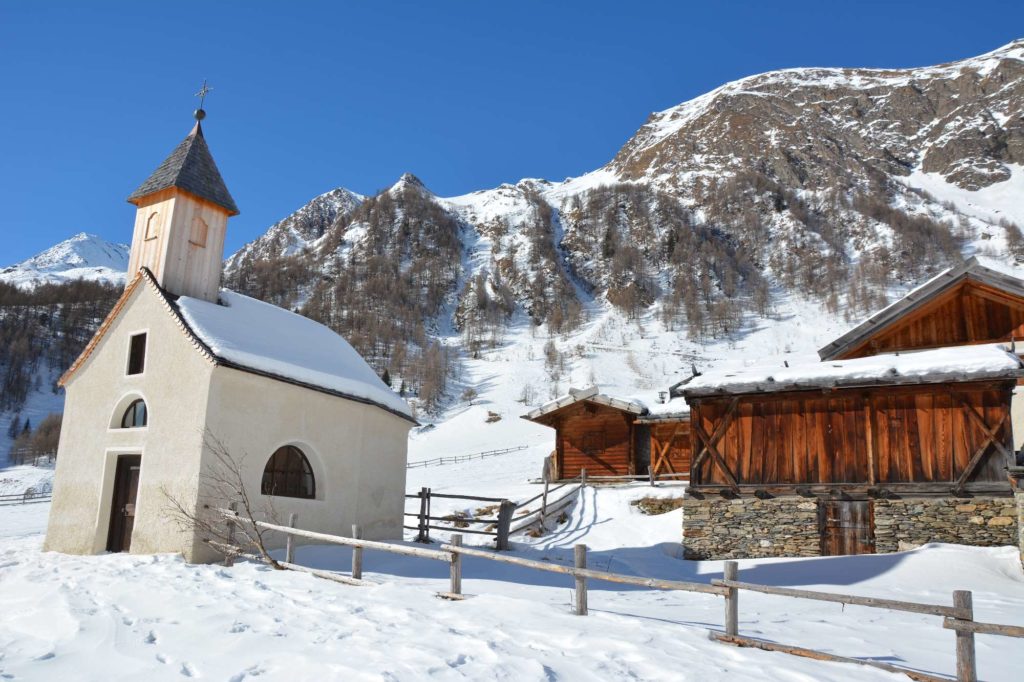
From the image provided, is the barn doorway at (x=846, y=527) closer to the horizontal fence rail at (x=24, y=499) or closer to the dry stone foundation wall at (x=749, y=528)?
the dry stone foundation wall at (x=749, y=528)

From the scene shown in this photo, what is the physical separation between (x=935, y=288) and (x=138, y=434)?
20.3 metres

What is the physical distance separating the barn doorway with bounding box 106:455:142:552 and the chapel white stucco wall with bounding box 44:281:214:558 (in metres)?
0.14

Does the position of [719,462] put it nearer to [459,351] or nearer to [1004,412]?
[1004,412]

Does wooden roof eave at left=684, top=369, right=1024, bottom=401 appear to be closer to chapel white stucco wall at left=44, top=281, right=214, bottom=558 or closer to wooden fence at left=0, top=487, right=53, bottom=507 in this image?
chapel white stucco wall at left=44, top=281, right=214, bottom=558

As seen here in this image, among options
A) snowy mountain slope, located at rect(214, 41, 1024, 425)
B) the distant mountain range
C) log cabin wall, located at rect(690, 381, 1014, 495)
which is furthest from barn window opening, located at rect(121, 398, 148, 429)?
the distant mountain range

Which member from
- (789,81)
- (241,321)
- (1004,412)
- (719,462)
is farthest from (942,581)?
(789,81)

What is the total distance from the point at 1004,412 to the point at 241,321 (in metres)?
16.9

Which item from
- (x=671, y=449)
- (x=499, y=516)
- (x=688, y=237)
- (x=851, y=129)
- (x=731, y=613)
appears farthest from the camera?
(x=851, y=129)

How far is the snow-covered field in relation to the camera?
6562 millimetres

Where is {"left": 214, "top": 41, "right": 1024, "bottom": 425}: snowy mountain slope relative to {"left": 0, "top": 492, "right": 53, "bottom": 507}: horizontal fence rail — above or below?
above

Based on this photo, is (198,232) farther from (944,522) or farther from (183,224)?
(944,522)

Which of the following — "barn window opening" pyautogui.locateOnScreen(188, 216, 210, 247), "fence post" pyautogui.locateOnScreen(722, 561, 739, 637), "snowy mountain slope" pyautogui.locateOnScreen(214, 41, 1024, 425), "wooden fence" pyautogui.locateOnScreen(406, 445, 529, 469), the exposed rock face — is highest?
the exposed rock face

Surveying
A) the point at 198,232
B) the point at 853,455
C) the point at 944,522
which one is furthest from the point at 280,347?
the point at 944,522

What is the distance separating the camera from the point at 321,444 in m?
16.5
